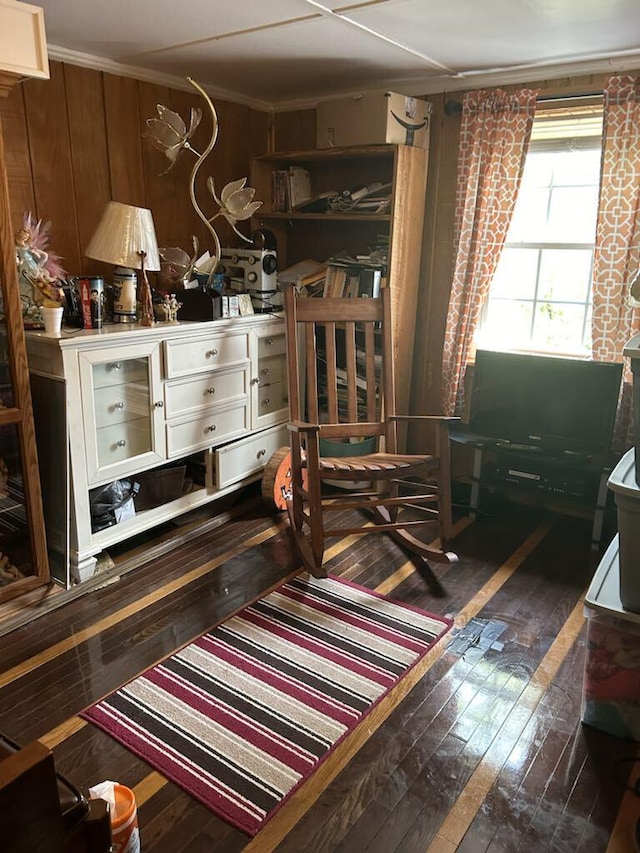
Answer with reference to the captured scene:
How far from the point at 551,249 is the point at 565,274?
0.15 metres

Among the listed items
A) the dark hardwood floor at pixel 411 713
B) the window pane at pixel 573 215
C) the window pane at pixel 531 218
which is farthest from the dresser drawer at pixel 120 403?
the window pane at pixel 573 215

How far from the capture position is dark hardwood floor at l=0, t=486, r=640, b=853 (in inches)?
62.9

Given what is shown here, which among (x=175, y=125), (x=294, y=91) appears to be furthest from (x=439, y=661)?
(x=294, y=91)

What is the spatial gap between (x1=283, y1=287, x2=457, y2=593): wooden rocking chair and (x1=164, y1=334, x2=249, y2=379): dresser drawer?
310 mm

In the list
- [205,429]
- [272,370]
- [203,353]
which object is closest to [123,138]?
[203,353]

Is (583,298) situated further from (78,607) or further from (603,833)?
(78,607)

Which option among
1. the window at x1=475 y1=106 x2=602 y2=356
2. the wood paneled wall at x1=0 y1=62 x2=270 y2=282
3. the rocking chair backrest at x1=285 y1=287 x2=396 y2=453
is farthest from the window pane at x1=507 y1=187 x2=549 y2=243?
the wood paneled wall at x1=0 y1=62 x2=270 y2=282

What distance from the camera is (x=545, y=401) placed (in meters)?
3.21

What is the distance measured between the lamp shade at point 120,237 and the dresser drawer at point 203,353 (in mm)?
403

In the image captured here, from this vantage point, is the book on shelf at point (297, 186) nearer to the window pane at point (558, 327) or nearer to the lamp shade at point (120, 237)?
the lamp shade at point (120, 237)

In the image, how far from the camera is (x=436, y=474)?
9.49 feet

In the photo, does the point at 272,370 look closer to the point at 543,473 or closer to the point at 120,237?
the point at 120,237

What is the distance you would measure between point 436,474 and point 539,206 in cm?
158

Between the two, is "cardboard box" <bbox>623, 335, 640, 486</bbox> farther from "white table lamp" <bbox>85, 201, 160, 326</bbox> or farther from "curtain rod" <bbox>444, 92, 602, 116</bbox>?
"white table lamp" <bbox>85, 201, 160, 326</bbox>
